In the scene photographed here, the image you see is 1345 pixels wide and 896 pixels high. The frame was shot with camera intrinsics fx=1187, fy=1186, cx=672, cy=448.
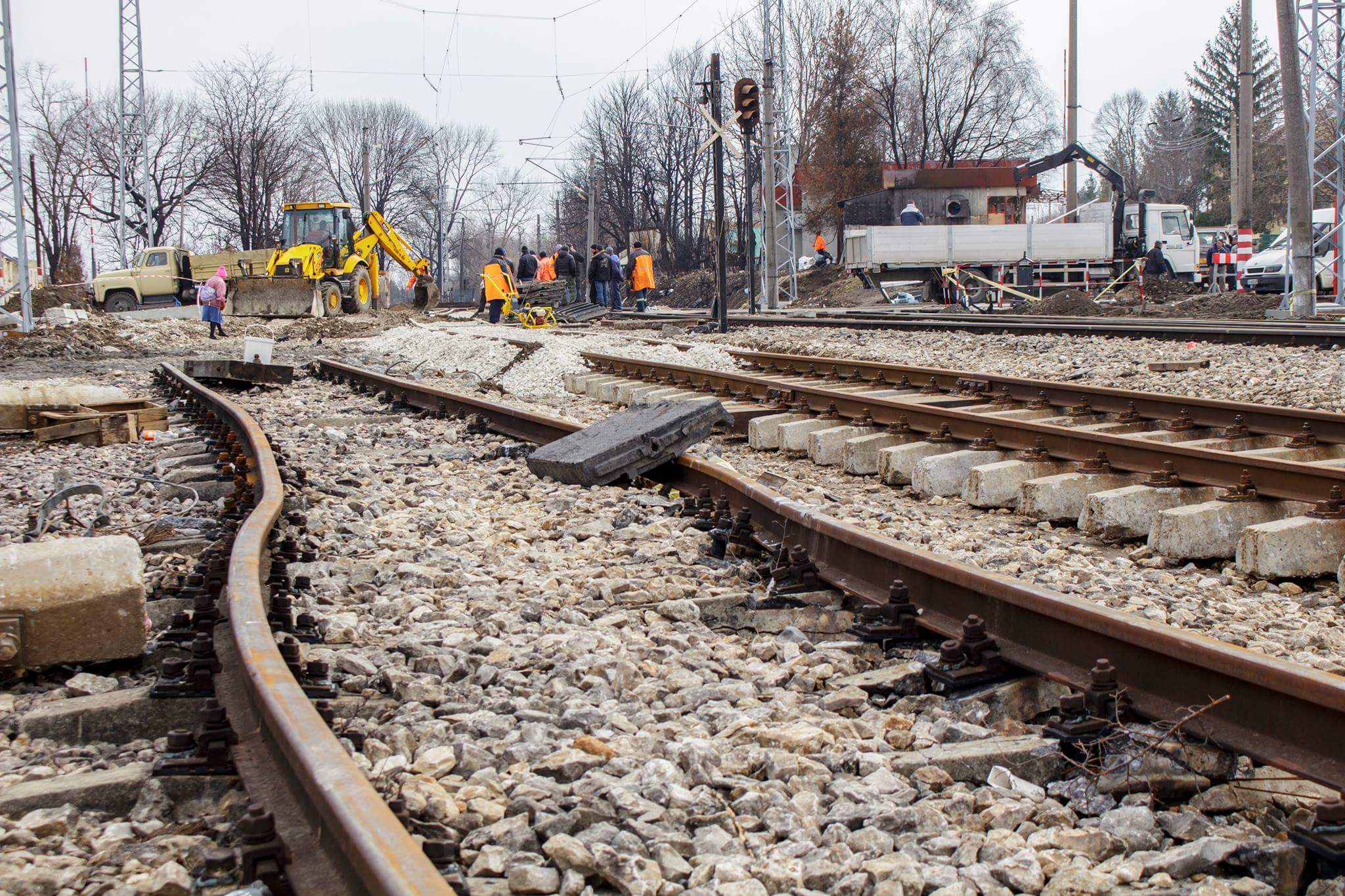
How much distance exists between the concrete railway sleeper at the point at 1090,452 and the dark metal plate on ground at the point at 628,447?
1245 millimetres

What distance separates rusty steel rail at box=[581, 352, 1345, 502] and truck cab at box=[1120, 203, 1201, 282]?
2867 cm

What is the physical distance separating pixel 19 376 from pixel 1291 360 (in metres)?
15.8

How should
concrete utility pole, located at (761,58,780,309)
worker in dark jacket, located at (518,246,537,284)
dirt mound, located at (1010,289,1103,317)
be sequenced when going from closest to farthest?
dirt mound, located at (1010,289,1103,317)
concrete utility pole, located at (761,58,780,309)
worker in dark jacket, located at (518,246,537,284)

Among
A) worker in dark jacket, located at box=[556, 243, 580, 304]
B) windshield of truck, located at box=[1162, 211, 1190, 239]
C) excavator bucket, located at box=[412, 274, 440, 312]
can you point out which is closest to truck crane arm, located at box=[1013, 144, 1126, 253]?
windshield of truck, located at box=[1162, 211, 1190, 239]


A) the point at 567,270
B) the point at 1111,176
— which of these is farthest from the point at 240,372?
the point at 1111,176

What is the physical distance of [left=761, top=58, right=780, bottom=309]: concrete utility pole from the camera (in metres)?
29.8

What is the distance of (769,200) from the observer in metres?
31.0

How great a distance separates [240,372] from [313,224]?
2171 centimetres

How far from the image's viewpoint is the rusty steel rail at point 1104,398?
7.05m

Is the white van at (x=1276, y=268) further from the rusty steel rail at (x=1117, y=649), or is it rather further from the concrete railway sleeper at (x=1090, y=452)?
the rusty steel rail at (x=1117, y=649)

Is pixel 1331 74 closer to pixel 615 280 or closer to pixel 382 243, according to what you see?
pixel 615 280

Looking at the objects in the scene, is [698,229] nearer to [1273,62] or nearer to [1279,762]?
[1273,62]

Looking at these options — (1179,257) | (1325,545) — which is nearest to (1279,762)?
(1325,545)

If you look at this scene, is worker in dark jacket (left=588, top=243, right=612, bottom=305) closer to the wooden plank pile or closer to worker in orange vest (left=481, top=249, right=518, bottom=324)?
worker in orange vest (left=481, top=249, right=518, bottom=324)
